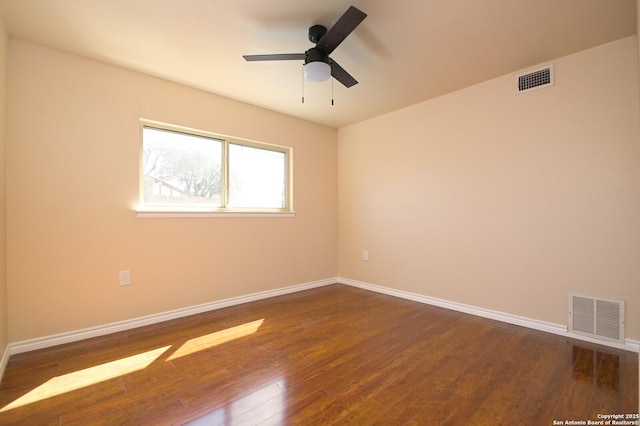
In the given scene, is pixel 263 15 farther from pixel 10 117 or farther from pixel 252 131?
pixel 10 117

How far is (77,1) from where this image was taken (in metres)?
1.87

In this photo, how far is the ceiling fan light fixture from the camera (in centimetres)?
207

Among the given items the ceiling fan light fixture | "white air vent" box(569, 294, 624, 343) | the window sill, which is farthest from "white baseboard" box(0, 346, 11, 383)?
"white air vent" box(569, 294, 624, 343)

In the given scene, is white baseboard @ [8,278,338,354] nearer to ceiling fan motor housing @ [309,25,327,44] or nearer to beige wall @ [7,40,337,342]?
beige wall @ [7,40,337,342]

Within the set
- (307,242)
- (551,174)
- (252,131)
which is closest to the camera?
(551,174)

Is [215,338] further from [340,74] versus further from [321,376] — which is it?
[340,74]

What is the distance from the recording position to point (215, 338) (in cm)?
248

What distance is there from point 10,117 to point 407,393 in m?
3.52

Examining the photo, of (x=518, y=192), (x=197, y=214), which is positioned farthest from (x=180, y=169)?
(x=518, y=192)

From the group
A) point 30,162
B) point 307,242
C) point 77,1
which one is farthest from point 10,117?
point 307,242

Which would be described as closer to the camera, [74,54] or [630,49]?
[630,49]

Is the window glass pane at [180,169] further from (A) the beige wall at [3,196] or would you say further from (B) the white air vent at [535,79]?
(B) the white air vent at [535,79]

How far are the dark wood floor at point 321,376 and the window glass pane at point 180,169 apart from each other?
1.32m

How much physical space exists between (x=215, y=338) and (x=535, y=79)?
379 cm
